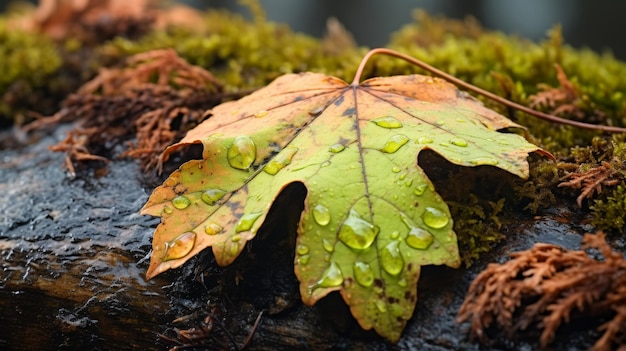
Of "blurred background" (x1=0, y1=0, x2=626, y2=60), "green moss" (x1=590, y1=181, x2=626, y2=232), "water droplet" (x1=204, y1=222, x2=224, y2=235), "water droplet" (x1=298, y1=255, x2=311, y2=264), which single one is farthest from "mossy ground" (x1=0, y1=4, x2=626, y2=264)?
"blurred background" (x1=0, y1=0, x2=626, y2=60)

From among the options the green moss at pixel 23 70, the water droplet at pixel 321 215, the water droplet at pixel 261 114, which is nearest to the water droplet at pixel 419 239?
the water droplet at pixel 321 215

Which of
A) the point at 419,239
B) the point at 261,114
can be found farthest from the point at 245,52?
the point at 419,239

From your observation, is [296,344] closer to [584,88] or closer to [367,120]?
[367,120]

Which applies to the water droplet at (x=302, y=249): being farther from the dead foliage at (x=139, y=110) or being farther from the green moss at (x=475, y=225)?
the dead foliage at (x=139, y=110)

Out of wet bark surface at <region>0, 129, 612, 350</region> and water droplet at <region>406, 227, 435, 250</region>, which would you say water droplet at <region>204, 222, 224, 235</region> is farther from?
water droplet at <region>406, 227, 435, 250</region>

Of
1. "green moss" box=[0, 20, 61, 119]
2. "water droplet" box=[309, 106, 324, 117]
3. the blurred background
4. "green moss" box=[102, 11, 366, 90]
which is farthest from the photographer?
the blurred background

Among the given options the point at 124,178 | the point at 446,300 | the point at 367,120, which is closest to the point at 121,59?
the point at 124,178
